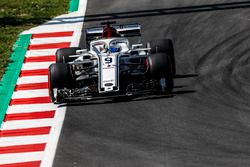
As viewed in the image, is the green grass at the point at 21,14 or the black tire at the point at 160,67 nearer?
the black tire at the point at 160,67

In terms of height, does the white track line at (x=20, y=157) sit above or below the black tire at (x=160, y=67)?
below

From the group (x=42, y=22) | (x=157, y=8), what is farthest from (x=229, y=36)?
(x=42, y=22)

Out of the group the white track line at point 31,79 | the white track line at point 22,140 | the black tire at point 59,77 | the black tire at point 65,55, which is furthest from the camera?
the white track line at point 31,79

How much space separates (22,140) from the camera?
18.9 m

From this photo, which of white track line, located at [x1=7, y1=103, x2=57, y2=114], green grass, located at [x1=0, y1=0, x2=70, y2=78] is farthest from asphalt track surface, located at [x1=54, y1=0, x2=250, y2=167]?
green grass, located at [x1=0, y1=0, x2=70, y2=78]

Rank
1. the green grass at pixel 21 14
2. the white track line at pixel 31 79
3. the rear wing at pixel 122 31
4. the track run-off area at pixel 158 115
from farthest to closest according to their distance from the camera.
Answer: the green grass at pixel 21 14
the white track line at pixel 31 79
the rear wing at pixel 122 31
the track run-off area at pixel 158 115

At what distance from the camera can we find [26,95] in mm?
21922

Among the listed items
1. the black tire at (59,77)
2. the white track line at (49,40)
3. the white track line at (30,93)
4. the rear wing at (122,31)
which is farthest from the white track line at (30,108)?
the white track line at (49,40)

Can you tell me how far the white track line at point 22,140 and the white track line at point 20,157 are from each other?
68 cm

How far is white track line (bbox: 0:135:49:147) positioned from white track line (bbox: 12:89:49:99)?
278cm

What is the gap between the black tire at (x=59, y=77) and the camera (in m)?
20.3

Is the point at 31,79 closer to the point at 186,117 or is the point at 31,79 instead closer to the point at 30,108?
the point at 30,108

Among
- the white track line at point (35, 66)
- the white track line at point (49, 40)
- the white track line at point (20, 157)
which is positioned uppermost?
the white track line at point (49, 40)

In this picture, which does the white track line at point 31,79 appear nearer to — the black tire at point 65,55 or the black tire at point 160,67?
the black tire at point 65,55
